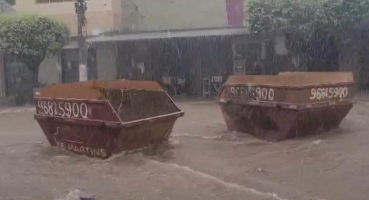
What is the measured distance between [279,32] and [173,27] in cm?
601

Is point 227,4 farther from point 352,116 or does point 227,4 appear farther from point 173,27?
point 352,116

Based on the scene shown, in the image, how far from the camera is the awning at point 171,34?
67.1 feet

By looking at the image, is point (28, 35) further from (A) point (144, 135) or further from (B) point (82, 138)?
(A) point (144, 135)

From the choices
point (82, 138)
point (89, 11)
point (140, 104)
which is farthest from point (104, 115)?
point (89, 11)

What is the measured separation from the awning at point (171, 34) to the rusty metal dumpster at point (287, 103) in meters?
8.81

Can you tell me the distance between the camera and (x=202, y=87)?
23344 mm

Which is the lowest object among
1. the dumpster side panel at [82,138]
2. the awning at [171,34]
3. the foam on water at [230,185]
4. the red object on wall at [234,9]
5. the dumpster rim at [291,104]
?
the foam on water at [230,185]

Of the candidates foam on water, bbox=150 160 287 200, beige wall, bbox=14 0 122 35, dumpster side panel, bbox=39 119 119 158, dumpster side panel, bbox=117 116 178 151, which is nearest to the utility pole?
beige wall, bbox=14 0 122 35

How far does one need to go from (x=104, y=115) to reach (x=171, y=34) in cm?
1233

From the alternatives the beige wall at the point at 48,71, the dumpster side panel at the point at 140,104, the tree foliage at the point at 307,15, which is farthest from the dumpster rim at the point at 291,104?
the beige wall at the point at 48,71

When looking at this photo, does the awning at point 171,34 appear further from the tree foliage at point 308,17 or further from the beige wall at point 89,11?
the beige wall at point 89,11

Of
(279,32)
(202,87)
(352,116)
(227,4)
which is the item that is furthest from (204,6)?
(352,116)

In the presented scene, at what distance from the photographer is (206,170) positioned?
8414 mm

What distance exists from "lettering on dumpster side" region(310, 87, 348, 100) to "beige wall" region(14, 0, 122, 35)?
13.6 metres
